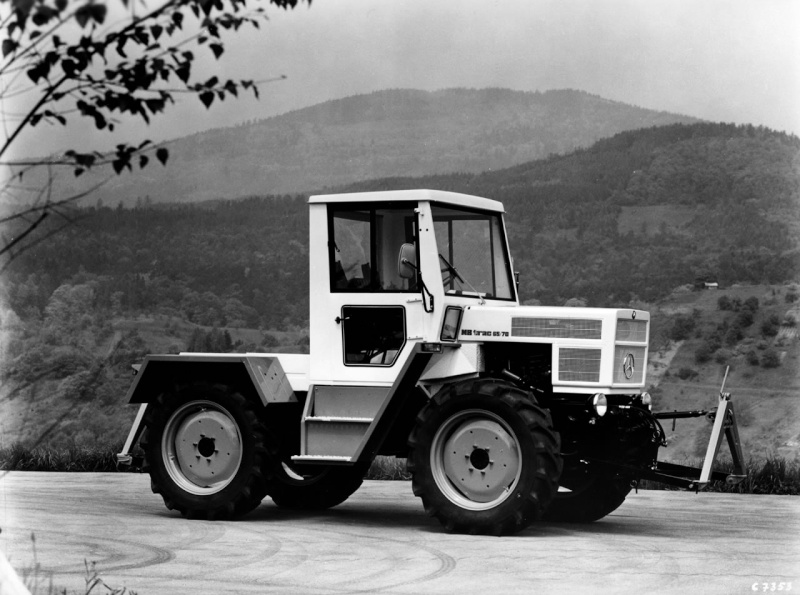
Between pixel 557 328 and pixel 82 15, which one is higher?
pixel 82 15

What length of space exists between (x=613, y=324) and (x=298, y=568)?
132 inches

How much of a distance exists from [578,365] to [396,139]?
45863 millimetres

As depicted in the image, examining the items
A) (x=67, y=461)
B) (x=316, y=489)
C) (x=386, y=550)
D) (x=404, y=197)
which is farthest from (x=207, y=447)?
(x=67, y=461)

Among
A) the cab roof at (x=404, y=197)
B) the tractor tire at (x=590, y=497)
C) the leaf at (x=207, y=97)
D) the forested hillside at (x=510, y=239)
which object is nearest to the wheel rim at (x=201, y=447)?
the cab roof at (x=404, y=197)

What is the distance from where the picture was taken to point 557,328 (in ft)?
34.1

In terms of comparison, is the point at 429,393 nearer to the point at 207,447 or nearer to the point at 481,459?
the point at 481,459

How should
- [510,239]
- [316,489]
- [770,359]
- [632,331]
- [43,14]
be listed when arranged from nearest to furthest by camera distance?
1. [43,14]
2. [632,331]
3. [316,489]
4. [770,359]
5. [510,239]

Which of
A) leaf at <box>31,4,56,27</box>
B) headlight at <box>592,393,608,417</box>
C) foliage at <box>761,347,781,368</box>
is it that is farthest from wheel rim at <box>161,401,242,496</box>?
foliage at <box>761,347,781,368</box>

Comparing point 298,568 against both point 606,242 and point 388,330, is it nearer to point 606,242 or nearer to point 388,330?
point 388,330

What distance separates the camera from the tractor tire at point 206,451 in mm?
10984

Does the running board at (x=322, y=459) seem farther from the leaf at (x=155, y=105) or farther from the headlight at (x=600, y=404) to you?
the leaf at (x=155, y=105)

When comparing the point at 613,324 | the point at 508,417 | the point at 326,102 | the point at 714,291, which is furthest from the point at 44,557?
the point at 326,102

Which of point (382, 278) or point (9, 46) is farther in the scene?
point (382, 278)

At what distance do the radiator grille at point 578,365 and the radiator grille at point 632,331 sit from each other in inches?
11.6
